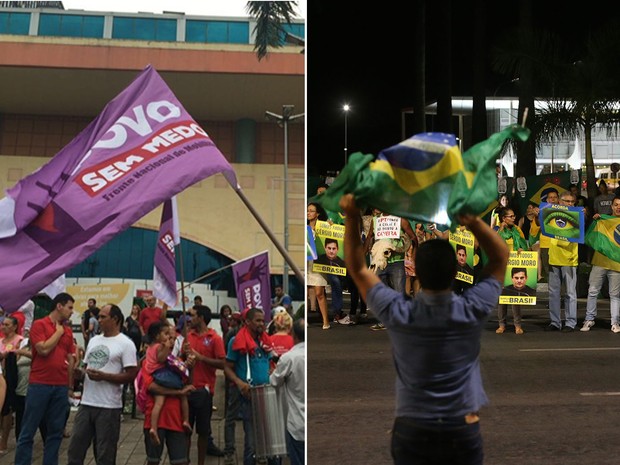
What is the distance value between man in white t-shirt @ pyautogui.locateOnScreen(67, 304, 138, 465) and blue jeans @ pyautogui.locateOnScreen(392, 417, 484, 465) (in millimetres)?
4223

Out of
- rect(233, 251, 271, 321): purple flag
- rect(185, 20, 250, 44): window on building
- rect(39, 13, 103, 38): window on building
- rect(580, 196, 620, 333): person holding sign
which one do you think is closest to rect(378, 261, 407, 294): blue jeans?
rect(233, 251, 271, 321): purple flag

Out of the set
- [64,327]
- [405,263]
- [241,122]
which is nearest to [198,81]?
[241,122]

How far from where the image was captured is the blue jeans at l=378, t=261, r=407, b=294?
12.0 meters

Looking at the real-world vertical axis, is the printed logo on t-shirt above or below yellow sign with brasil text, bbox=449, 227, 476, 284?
below

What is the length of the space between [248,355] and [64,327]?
1758 millimetres

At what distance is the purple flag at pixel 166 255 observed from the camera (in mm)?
8602

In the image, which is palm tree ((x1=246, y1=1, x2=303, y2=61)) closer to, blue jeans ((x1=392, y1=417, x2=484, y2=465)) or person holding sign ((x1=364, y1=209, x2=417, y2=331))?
person holding sign ((x1=364, y1=209, x2=417, y2=331))

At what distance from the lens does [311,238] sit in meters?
12.1

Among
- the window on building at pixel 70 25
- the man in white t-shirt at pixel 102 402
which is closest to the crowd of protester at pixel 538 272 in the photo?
the man in white t-shirt at pixel 102 402

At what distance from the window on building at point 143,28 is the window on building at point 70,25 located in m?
0.76

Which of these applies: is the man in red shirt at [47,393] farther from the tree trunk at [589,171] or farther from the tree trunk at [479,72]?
the tree trunk at [479,72]

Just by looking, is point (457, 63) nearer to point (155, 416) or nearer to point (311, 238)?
point (311, 238)

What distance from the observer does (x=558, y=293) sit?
11.5 m

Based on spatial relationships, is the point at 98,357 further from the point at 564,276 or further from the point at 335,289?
the point at 564,276
